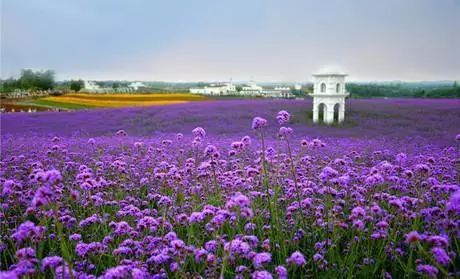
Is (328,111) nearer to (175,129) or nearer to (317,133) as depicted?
(317,133)

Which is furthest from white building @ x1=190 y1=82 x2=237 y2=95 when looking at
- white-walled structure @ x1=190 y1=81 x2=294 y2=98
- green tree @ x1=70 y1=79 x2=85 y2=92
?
green tree @ x1=70 y1=79 x2=85 y2=92

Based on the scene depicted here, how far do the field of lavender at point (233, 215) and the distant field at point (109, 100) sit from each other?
1514cm

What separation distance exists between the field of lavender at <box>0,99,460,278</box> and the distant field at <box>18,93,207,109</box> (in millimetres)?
15144

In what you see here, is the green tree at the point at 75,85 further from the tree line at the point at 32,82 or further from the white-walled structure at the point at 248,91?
the white-walled structure at the point at 248,91

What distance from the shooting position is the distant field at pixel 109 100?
21.8m

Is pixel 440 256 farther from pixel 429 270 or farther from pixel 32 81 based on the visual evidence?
pixel 32 81

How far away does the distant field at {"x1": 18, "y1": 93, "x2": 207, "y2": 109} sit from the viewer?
2184 cm

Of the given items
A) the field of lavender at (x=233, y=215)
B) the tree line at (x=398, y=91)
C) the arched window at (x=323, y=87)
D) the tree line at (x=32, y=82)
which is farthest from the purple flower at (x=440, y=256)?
the tree line at (x=32, y=82)

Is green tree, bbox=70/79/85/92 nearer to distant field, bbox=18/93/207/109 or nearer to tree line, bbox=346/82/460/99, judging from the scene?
distant field, bbox=18/93/207/109

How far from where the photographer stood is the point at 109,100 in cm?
2344

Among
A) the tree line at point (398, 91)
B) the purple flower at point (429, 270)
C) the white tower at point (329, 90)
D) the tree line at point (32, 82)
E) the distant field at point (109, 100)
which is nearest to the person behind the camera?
the purple flower at point (429, 270)

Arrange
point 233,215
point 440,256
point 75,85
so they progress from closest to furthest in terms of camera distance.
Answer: point 440,256 < point 233,215 < point 75,85

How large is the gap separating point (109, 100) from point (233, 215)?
2222 centimetres

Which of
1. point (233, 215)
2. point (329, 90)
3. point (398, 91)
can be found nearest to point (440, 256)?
point (233, 215)
